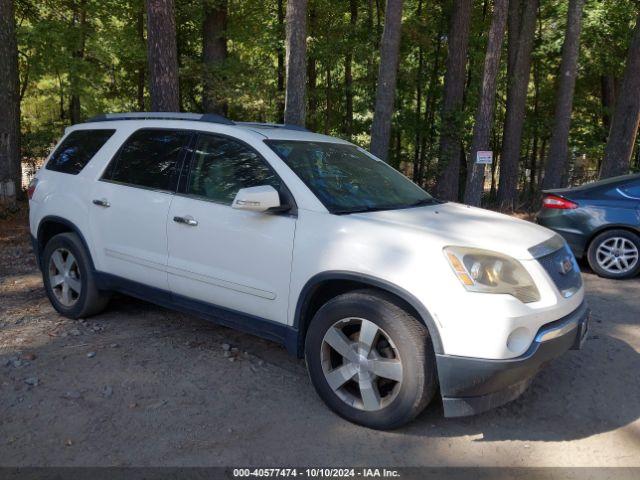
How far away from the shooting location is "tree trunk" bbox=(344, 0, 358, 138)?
1928cm

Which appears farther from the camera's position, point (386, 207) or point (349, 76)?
point (349, 76)

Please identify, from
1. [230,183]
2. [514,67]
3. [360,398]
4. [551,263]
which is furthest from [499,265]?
[514,67]

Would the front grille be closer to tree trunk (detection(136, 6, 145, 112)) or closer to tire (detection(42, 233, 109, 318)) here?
tire (detection(42, 233, 109, 318))

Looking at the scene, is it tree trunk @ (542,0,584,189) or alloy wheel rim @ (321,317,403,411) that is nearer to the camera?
alloy wheel rim @ (321,317,403,411)

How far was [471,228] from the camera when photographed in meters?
3.42

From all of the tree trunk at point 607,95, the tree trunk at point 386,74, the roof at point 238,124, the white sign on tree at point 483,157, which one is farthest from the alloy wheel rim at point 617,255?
the tree trunk at point 607,95

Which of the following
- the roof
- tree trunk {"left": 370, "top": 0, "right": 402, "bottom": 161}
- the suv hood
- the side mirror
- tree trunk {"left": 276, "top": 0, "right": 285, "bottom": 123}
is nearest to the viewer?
the suv hood

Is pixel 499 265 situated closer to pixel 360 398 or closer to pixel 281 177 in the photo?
pixel 360 398

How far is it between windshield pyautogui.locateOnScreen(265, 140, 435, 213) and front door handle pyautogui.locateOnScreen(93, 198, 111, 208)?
1602 millimetres

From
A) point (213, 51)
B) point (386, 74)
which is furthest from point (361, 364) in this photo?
point (213, 51)

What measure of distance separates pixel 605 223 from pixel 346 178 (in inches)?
180

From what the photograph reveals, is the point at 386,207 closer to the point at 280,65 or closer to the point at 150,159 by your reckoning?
the point at 150,159

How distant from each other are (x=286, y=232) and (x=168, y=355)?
1599 millimetres

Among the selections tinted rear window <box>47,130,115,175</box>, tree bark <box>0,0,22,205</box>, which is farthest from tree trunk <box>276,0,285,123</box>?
tinted rear window <box>47,130,115,175</box>
